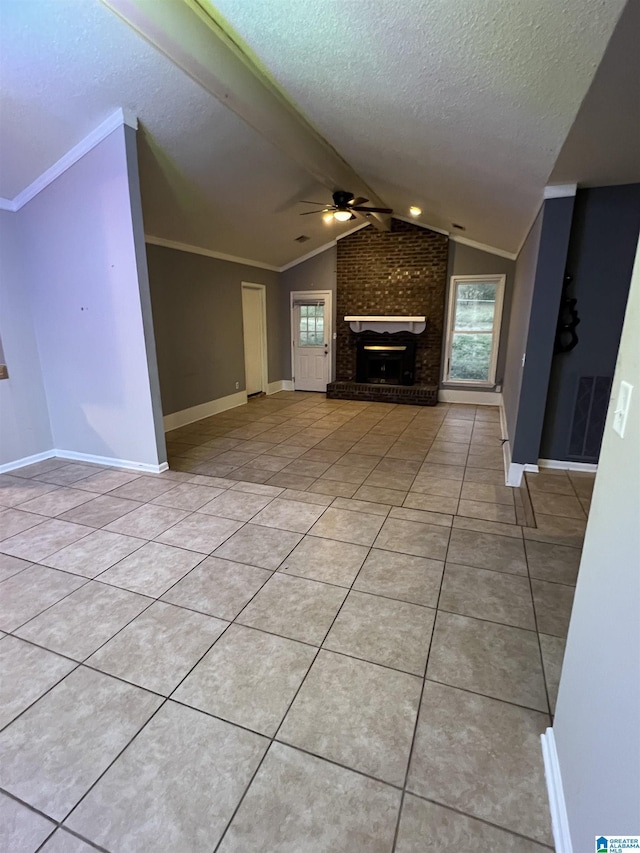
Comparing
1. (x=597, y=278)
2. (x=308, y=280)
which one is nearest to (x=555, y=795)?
(x=597, y=278)

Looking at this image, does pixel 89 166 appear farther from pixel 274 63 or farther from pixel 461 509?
pixel 461 509

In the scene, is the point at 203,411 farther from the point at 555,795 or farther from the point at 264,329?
the point at 555,795

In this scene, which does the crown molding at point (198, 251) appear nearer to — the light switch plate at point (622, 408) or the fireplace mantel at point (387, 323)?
the fireplace mantel at point (387, 323)

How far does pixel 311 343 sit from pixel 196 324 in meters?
2.70

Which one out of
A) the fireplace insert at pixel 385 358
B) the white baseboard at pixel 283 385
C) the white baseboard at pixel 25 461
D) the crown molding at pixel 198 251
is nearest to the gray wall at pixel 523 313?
the fireplace insert at pixel 385 358

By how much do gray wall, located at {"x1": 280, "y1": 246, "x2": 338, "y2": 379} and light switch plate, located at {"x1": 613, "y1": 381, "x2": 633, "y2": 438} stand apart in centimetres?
680

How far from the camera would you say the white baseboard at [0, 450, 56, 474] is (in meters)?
3.82

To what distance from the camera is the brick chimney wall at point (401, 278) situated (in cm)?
670

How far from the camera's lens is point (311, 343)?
786 cm

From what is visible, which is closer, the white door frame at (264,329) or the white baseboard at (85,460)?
the white baseboard at (85,460)

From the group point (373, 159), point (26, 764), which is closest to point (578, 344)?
point (373, 159)

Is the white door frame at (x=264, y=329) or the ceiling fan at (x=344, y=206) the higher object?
the ceiling fan at (x=344, y=206)

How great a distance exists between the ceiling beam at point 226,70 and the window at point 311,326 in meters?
3.58

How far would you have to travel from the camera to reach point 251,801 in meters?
Result: 1.21
